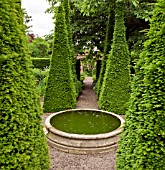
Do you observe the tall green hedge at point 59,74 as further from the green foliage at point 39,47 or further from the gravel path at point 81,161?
the green foliage at point 39,47

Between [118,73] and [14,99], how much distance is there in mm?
5697

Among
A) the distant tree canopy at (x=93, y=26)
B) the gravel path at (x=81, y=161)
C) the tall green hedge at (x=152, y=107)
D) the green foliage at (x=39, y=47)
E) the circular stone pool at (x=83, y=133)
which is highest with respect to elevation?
the distant tree canopy at (x=93, y=26)

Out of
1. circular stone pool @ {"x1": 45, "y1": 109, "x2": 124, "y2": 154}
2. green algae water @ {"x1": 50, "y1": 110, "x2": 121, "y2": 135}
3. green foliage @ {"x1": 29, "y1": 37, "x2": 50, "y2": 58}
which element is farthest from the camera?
green foliage @ {"x1": 29, "y1": 37, "x2": 50, "y2": 58}

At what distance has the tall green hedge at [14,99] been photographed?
6.81 feet

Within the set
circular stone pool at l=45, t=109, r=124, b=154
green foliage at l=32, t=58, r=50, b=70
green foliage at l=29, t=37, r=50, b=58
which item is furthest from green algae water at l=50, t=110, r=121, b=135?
green foliage at l=29, t=37, r=50, b=58

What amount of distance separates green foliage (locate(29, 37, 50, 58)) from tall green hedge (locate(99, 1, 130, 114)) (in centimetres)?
873

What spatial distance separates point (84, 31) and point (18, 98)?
31.6 feet

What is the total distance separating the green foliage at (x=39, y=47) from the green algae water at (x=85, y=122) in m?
9.97

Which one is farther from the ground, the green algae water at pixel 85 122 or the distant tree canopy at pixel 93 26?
the distant tree canopy at pixel 93 26

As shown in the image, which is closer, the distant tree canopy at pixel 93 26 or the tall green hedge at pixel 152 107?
the tall green hedge at pixel 152 107

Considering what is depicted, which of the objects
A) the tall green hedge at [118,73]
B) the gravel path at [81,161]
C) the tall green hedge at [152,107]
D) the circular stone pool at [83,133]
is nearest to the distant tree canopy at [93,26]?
the tall green hedge at [118,73]

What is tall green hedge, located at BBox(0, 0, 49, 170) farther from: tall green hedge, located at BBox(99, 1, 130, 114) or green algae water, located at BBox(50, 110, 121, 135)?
tall green hedge, located at BBox(99, 1, 130, 114)

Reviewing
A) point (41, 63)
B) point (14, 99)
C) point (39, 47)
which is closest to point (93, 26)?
point (41, 63)

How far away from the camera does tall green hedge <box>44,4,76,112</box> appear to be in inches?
289
